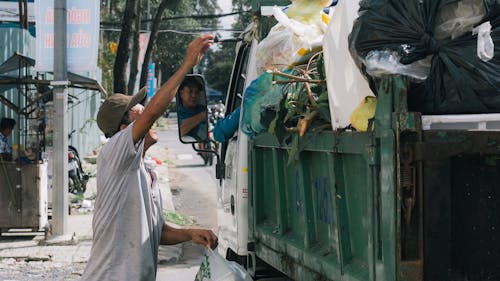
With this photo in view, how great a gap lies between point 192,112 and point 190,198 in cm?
1136

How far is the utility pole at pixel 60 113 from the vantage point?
1008cm

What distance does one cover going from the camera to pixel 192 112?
17.7ft

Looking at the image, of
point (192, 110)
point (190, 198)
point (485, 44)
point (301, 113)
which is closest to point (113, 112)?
point (301, 113)

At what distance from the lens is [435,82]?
A: 2.75 m

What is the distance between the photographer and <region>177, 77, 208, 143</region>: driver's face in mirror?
5.30 meters

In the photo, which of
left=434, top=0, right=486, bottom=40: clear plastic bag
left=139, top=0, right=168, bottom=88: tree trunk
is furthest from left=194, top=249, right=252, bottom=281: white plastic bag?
left=139, top=0, right=168, bottom=88: tree trunk

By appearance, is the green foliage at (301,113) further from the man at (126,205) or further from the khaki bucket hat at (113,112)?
the khaki bucket hat at (113,112)

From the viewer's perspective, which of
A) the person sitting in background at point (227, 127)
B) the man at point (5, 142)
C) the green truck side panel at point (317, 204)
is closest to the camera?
the green truck side panel at point (317, 204)

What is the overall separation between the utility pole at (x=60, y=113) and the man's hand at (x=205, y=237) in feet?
21.5

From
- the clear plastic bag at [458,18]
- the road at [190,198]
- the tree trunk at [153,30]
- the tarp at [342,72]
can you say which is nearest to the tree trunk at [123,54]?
the road at [190,198]

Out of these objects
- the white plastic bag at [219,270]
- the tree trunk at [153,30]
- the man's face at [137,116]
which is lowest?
the white plastic bag at [219,270]

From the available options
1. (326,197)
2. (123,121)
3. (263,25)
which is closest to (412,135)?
(326,197)

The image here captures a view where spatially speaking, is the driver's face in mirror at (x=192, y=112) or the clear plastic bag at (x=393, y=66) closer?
the clear plastic bag at (x=393, y=66)

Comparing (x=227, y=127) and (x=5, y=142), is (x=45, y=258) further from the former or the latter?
(x=227, y=127)
